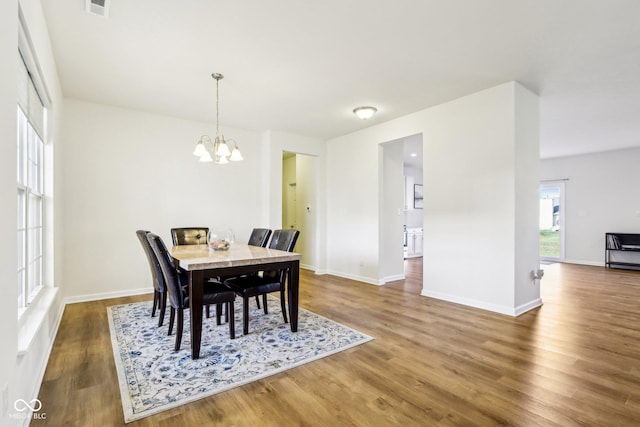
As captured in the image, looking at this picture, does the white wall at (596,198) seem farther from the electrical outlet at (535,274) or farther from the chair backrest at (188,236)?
the chair backrest at (188,236)

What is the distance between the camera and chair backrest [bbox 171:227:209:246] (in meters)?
4.14

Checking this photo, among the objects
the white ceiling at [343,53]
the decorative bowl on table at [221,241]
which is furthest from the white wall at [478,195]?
the decorative bowl on table at [221,241]

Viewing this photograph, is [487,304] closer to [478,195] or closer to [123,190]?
[478,195]

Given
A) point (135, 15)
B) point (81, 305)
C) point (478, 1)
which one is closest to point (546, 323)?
point (478, 1)

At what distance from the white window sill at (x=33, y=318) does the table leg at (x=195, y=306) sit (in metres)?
0.89

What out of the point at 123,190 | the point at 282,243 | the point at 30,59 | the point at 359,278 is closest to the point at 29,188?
the point at 30,59

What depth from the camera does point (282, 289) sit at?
3.17m

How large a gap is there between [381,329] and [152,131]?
13.7ft

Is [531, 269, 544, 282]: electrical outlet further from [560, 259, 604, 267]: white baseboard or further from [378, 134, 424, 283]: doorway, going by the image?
[560, 259, 604, 267]: white baseboard

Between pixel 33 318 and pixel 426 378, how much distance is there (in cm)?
272

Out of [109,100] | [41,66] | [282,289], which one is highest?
[109,100]

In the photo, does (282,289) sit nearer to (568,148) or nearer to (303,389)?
(303,389)

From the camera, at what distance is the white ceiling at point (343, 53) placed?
7.63 feet

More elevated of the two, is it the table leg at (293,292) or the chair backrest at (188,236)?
the chair backrest at (188,236)
